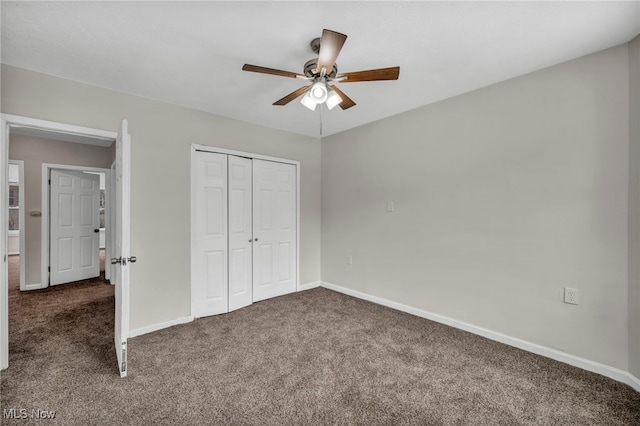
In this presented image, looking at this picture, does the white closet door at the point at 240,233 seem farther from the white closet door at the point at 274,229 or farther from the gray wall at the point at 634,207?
the gray wall at the point at 634,207

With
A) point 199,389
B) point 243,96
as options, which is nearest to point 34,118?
point 243,96

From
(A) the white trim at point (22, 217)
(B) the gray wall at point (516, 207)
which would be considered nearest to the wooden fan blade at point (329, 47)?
(B) the gray wall at point (516, 207)

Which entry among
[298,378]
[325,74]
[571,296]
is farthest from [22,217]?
[571,296]

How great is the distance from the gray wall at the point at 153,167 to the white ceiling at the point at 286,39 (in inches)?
6.5

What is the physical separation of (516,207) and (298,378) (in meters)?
2.35

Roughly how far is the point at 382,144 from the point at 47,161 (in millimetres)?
5200

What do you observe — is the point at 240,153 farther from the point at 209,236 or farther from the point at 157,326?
the point at 157,326

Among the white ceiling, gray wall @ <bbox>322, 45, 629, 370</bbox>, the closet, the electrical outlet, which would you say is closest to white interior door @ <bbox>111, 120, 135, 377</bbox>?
the white ceiling

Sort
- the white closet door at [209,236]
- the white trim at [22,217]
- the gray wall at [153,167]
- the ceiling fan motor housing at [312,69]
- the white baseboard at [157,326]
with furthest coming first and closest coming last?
the white trim at [22,217], the white closet door at [209,236], the white baseboard at [157,326], the gray wall at [153,167], the ceiling fan motor housing at [312,69]

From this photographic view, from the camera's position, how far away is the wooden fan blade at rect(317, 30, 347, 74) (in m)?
1.52

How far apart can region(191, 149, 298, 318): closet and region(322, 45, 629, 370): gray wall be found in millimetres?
1213

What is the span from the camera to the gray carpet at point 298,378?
1.70m

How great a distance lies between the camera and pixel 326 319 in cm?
315

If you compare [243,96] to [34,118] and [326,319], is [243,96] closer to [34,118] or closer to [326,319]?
[34,118]
